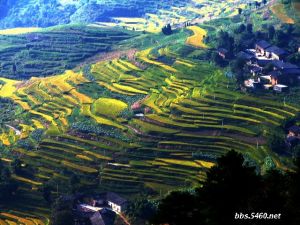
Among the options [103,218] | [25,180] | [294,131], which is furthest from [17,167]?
[294,131]

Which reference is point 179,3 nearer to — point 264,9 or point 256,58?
point 264,9

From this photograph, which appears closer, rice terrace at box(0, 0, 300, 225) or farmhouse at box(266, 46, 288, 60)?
rice terrace at box(0, 0, 300, 225)

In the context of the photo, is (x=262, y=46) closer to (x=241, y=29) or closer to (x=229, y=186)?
(x=241, y=29)

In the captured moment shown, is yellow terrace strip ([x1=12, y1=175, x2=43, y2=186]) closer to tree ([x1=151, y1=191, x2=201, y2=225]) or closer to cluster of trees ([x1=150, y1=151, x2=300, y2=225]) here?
tree ([x1=151, y1=191, x2=201, y2=225])

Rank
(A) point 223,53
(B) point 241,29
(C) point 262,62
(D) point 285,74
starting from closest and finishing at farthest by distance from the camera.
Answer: (D) point 285,74 < (C) point 262,62 < (A) point 223,53 < (B) point 241,29

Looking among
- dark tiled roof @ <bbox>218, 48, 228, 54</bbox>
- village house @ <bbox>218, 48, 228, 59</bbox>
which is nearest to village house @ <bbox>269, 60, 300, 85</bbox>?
village house @ <bbox>218, 48, 228, 59</bbox>

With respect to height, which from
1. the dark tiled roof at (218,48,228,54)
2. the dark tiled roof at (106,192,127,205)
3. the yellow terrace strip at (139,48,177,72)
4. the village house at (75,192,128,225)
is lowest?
the village house at (75,192,128,225)
